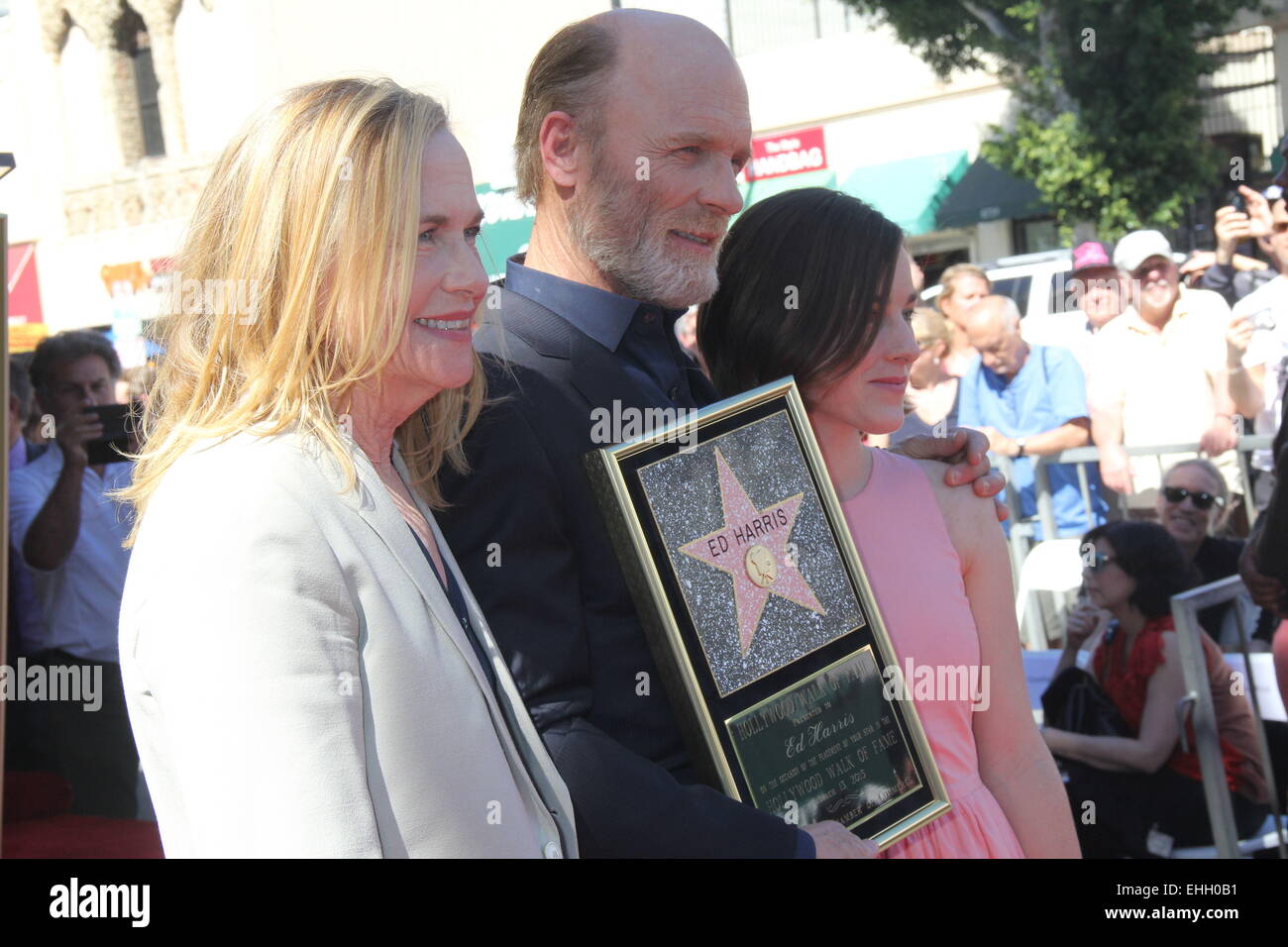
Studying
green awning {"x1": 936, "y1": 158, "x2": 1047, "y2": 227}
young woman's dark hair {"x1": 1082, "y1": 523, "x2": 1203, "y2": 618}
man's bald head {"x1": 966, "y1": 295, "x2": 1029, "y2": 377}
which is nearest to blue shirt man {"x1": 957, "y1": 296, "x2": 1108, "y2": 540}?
man's bald head {"x1": 966, "y1": 295, "x2": 1029, "y2": 377}

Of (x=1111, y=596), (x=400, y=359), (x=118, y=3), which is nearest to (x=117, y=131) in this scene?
(x=118, y=3)

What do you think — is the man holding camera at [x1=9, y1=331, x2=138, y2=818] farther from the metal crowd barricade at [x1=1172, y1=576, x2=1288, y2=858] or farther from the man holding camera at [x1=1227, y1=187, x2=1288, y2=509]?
the man holding camera at [x1=1227, y1=187, x2=1288, y2=509]

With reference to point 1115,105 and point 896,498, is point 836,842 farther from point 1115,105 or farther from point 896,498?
point 1115,105

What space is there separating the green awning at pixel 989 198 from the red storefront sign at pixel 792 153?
7.24 ft

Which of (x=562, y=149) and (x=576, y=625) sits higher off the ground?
(x=562, y=149)

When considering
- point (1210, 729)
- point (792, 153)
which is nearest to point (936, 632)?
point (1210, 729)

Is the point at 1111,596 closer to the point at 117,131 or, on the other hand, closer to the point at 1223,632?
the point at 1223,632

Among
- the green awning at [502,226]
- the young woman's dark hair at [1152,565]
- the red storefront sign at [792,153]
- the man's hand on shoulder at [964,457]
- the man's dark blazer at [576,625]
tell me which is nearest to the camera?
the man's dark blazer at [576,625]

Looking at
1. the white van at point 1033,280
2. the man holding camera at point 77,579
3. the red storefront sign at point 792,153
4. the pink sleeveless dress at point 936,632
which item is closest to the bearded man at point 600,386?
the pink sleeveless dress at point 936,632

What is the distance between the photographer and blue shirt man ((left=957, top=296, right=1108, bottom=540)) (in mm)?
5559

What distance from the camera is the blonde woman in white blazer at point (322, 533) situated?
4.15ft

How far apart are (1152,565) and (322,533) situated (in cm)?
332

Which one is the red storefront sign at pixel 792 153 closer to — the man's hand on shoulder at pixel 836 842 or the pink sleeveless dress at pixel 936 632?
the pink sleeveless dress at pixel 936 632

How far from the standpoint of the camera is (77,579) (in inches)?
184
